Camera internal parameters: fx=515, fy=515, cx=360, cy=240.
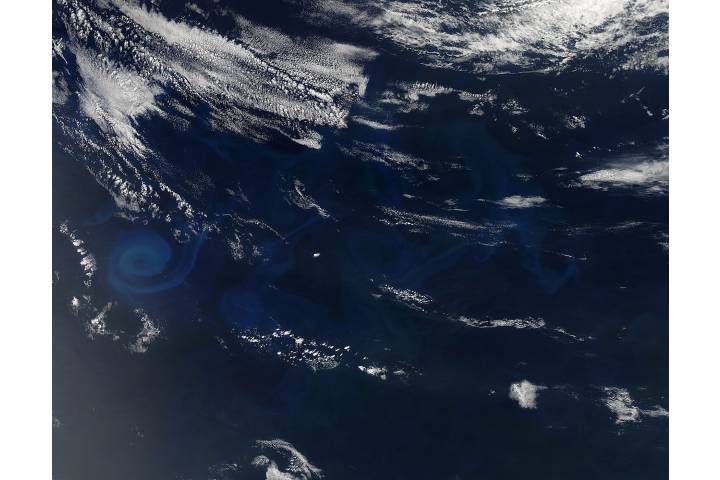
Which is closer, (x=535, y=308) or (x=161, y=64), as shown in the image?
(x=535, y=308)
